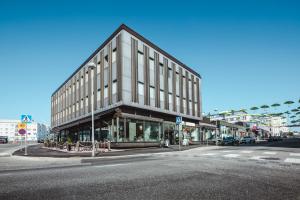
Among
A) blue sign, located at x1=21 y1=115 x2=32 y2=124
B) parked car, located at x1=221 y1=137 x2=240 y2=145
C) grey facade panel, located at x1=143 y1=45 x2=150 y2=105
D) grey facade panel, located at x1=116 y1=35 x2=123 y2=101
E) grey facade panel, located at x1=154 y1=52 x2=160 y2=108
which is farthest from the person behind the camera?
parked car, located at x1=221 y1=137 x2=240 y2=145

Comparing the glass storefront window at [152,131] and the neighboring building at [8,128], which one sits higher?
the glass storefront window at [152,131]

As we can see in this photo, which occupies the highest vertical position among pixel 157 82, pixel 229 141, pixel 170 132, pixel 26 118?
pixel 157 82

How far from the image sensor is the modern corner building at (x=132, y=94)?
28.1m

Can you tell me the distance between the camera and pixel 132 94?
95.8ft

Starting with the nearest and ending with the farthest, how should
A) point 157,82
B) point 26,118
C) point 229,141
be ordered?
point 26,118, point 157,82, point 229,141

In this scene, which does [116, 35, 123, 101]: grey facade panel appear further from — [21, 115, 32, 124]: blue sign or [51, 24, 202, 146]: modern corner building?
[21, 115, 32, 124]: blue sign

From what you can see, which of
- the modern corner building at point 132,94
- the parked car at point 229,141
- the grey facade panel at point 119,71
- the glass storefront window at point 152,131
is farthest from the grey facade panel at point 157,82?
the parked car at point 229,141

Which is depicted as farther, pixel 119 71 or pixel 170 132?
pixel 170 132

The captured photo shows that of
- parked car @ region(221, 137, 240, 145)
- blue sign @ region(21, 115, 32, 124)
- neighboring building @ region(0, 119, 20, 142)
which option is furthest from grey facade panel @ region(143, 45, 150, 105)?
neighboring building @ region(0, 119, 20, 142)

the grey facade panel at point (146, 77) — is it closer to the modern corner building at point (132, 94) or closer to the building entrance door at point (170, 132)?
the modern corner building at point (132, 94)

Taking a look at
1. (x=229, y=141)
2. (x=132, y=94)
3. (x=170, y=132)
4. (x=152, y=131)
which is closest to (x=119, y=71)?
(x=132, y=94)

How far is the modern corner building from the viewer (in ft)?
92.3

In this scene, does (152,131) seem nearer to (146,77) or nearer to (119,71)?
(146,77)

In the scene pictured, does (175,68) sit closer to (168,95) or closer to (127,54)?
(168,95)
